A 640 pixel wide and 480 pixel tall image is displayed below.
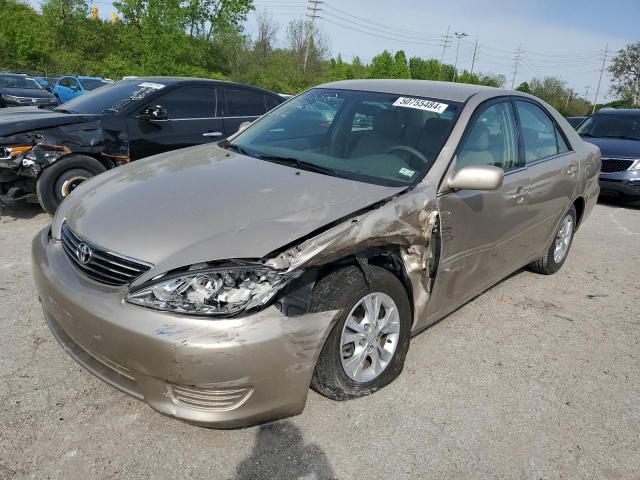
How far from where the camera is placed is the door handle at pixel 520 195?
3.54 m

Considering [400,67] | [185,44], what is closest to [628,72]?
[400,67]

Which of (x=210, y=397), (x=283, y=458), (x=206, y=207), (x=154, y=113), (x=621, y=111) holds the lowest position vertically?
(x=283, y=458)

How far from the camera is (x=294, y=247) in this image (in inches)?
87.7

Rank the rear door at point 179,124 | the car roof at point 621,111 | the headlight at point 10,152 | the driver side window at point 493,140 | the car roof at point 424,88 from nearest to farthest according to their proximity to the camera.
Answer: the driver side window at point 493,140 < the car roof at point 424,88 < the headlight at point 10,152 < the rear door at point 179,124 < the car roof at point 621,111

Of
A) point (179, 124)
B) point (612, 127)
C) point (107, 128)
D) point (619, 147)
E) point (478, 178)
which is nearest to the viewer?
point (478, 178)

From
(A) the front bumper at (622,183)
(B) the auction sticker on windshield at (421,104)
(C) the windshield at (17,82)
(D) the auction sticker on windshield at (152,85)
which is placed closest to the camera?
(B) the auction sticker on windshield at (421,104)

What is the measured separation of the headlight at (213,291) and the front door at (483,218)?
3.97 feet

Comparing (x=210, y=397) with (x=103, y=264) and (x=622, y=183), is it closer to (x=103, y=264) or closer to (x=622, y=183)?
(x=103, y=264)

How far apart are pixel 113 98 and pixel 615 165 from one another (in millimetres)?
7662

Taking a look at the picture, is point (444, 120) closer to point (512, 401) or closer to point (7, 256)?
point (512, 401)

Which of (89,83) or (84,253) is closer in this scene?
(84,253)

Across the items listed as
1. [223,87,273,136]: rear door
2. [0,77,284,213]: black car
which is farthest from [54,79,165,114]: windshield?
[223,87,273,136]: rear door

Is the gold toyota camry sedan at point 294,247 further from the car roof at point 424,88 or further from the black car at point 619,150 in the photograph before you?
the black car at point 619,150

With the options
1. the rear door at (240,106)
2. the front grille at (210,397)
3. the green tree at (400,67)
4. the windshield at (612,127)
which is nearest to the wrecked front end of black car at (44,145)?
the rear door at (240,106)
